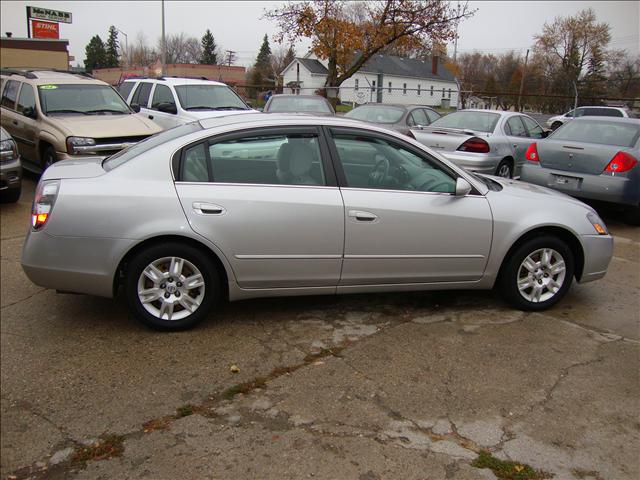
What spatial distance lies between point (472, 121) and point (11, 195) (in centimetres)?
769

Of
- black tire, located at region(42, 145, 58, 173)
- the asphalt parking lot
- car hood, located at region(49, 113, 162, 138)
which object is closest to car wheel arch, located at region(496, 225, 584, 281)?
the asphalt parking lot

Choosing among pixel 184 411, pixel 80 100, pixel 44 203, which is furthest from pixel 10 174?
pixel 184 411

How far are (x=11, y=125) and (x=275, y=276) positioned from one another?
7.76 meters

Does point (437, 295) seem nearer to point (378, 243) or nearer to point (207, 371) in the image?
point (378, 243)

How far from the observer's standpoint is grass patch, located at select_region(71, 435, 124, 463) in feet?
8.97

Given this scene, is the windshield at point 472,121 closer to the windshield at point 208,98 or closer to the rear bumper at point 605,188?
the rear bumper at point 605,188

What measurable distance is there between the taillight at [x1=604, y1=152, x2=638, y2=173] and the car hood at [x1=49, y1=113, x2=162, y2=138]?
6709mm

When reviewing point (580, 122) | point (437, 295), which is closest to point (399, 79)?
point (580, 122)

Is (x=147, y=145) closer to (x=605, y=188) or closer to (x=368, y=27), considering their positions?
(x=605, y=188)

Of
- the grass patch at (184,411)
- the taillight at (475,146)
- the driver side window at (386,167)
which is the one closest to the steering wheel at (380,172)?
the driver side window at (386,167)

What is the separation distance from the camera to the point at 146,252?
3.91 meters

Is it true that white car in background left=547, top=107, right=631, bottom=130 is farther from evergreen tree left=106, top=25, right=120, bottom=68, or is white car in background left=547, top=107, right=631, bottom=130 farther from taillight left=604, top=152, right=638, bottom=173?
evergreen tree left=106, top=25, right=120, bottom=68

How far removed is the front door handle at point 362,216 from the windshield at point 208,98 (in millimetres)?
7940

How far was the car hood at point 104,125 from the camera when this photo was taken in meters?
8.41
